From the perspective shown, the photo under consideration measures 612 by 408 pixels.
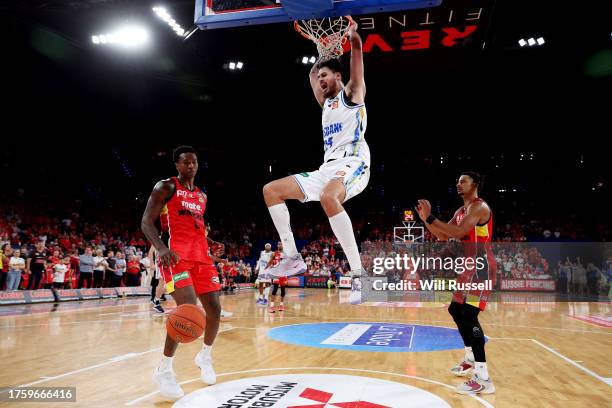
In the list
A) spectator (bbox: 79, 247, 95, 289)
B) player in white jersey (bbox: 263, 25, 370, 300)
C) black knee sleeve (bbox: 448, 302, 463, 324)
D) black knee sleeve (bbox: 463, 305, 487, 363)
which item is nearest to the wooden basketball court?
black knee sleeve (bbox: 463, 305, 487, 363)

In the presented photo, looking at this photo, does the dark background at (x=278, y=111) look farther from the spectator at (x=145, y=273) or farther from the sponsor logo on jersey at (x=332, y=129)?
the sponsor logo on jersey at (x=332, y=129)

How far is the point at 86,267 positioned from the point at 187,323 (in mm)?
13716

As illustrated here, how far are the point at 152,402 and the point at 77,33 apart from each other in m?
17.0

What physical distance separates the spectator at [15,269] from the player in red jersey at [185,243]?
1105 cm

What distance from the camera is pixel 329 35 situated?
14.3ft

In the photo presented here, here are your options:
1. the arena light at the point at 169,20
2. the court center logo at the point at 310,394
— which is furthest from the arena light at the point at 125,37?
the court center logo at the point at 310,394

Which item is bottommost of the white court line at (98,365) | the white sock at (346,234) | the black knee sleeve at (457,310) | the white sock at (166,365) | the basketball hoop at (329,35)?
the white court line at (98,365)

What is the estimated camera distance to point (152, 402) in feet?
15.0

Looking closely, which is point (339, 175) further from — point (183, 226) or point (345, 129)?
point (183, 226)

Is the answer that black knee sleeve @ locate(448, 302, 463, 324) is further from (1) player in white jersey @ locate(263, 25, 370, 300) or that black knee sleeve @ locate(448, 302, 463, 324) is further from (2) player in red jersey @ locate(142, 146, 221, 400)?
(2) player in red jersey @ locate(142, 146, 221, 400)

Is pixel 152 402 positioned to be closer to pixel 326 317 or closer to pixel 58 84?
pixel 326 317

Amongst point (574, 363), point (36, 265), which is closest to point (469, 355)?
point (574, 363)

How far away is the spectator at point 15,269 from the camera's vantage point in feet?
44.5

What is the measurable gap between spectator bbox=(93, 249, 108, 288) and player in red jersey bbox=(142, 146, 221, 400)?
12.4 metres
